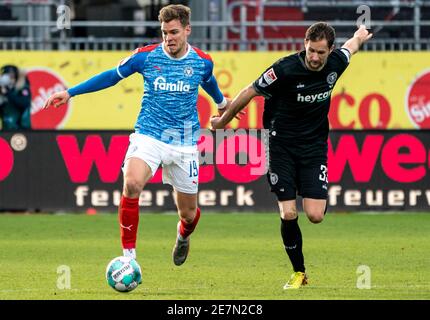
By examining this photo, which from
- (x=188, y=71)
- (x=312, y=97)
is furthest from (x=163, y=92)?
(x=312, y=97)

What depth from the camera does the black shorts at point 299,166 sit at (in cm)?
1172

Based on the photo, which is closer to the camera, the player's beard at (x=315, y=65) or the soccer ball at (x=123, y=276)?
the soccer ball at (x=123, y=276)

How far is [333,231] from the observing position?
17.7 metres

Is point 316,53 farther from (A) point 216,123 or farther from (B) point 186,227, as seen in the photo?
(B) point 186,227

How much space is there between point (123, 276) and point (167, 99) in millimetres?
1839

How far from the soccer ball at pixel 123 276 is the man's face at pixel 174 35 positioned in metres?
2.04

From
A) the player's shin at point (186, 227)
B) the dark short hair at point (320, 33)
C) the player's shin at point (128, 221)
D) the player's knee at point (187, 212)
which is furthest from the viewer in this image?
the player's shin at point (186, 227)

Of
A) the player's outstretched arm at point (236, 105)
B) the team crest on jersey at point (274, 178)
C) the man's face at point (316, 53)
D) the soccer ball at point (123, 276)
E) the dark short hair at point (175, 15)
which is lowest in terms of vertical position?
the soccer ball at point (123, 276)

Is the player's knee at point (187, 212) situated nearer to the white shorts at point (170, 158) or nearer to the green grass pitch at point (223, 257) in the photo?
the white shorts at point (170, 158)

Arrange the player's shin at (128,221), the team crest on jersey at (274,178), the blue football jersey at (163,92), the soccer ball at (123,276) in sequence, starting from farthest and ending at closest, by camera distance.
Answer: the team crest on jersey at (274,178) < the blue football jersey at (163,92) < the player's shin at (128,221) < the soccer ball at (123,276)

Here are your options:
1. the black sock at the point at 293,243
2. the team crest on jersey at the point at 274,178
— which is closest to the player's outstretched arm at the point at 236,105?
the team crest on jersey at the point at 274,178
